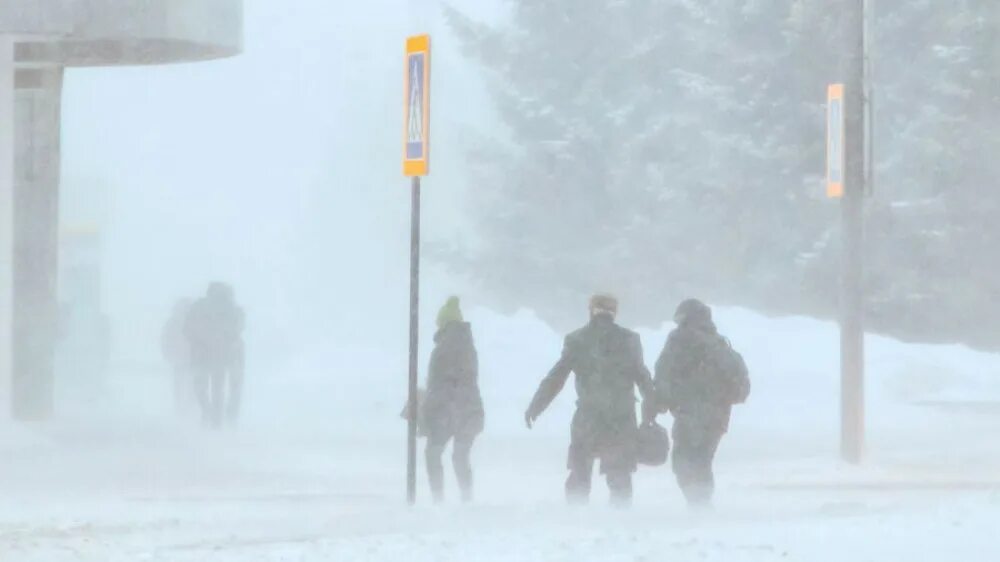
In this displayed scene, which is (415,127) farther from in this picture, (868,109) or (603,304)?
(868,109)

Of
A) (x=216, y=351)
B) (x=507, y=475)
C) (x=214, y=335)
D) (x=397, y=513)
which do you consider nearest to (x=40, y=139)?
(x=214, y=335)

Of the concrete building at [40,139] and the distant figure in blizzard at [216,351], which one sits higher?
the concrete building at [40,139]

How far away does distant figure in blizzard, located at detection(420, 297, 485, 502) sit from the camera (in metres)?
14.1

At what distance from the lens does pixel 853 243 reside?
55.8 feet

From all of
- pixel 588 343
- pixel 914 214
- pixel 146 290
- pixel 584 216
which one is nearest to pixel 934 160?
pixel 914 214

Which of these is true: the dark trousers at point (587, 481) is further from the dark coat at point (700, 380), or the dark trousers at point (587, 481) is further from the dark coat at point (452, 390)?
the dark coat at point (452, 390)

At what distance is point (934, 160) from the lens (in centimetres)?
3725

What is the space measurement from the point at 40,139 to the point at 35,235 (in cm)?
96

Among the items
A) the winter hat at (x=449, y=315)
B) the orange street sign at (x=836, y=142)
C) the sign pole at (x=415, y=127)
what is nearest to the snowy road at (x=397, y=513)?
the winter hat at (x=449, y=315)

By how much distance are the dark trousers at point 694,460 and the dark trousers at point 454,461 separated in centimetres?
167

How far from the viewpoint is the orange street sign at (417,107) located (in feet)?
41.1

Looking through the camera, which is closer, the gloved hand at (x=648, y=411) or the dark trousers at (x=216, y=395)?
the gloved hand at (x=648, y=411)

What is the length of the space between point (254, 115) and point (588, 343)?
86687 mm

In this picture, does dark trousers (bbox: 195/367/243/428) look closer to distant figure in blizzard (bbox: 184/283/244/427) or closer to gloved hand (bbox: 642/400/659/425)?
distant figure in blizzard (bbox: 184/283/244/427)
